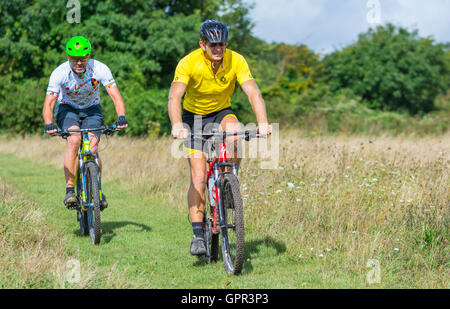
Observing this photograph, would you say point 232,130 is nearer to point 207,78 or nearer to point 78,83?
point 207,78

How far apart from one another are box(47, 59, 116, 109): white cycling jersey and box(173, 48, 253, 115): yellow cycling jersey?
136cm

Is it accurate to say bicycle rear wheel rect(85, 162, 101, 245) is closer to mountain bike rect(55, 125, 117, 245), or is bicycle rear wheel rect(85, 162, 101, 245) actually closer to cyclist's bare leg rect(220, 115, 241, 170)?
mountain bike rect(55, 125, 117, 245)

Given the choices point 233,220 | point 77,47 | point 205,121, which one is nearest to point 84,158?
point 77,47

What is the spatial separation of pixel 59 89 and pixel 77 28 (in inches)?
559

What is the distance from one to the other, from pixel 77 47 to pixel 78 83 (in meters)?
0.45

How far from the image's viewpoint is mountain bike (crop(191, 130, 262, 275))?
4.52 m

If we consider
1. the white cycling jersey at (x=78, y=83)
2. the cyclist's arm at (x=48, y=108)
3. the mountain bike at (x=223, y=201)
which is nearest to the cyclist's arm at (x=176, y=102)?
the mountain bike at (x=223, y=201)

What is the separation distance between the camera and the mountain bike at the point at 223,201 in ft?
14.8

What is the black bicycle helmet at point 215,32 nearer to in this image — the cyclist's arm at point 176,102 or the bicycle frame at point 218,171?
the cyclist's arm at point 176,102

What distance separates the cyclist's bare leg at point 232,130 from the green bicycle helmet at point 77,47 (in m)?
1.84

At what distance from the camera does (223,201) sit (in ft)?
15.9

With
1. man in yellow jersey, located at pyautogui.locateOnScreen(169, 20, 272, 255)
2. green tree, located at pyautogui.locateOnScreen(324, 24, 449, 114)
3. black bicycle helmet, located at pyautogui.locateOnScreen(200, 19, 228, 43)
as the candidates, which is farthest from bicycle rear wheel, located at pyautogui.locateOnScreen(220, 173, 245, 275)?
green tree, located at pyautogui.locateOnScreen(324, 24, 449, 114)
